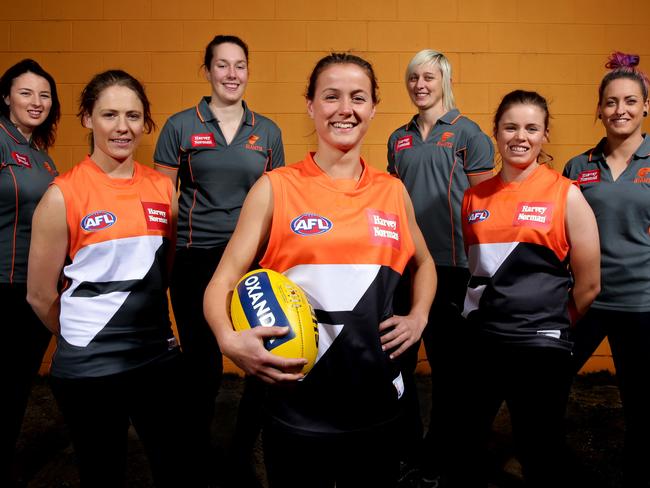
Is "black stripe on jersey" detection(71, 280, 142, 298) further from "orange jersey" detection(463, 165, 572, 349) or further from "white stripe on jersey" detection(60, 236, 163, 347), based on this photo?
"orange jersey" detection(463, 165, 572, 349)

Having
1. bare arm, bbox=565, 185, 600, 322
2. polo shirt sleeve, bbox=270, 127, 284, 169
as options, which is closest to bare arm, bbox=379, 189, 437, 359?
bare arm, bbox=565, 185, 600, 322

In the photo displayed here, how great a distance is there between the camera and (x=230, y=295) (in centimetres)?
111

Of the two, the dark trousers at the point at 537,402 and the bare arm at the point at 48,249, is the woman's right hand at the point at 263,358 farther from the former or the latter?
the dark trousers at the point at 537,402

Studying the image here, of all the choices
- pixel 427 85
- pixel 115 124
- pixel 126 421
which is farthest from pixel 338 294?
pixel 427 85

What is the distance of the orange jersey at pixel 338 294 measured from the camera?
3.56ft

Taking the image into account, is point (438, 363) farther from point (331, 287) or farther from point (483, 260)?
point (331, 287)

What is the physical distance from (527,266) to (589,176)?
0.80 meters

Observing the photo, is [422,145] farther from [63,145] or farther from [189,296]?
[63,145]

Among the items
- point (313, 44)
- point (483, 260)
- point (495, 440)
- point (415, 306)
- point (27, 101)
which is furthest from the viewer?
point (313, 44)

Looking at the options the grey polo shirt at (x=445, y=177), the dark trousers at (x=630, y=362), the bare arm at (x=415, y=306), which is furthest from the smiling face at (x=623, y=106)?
the bare arm at (x=415, y=306)

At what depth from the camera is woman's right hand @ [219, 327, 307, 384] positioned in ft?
3.17

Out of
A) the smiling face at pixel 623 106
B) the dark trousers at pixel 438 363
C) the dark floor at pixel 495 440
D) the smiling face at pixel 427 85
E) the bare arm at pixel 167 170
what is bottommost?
the dark floor at pixel 495 440

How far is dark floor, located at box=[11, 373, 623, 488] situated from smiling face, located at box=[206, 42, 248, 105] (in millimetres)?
1732

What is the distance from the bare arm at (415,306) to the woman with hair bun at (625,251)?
0.96 m
